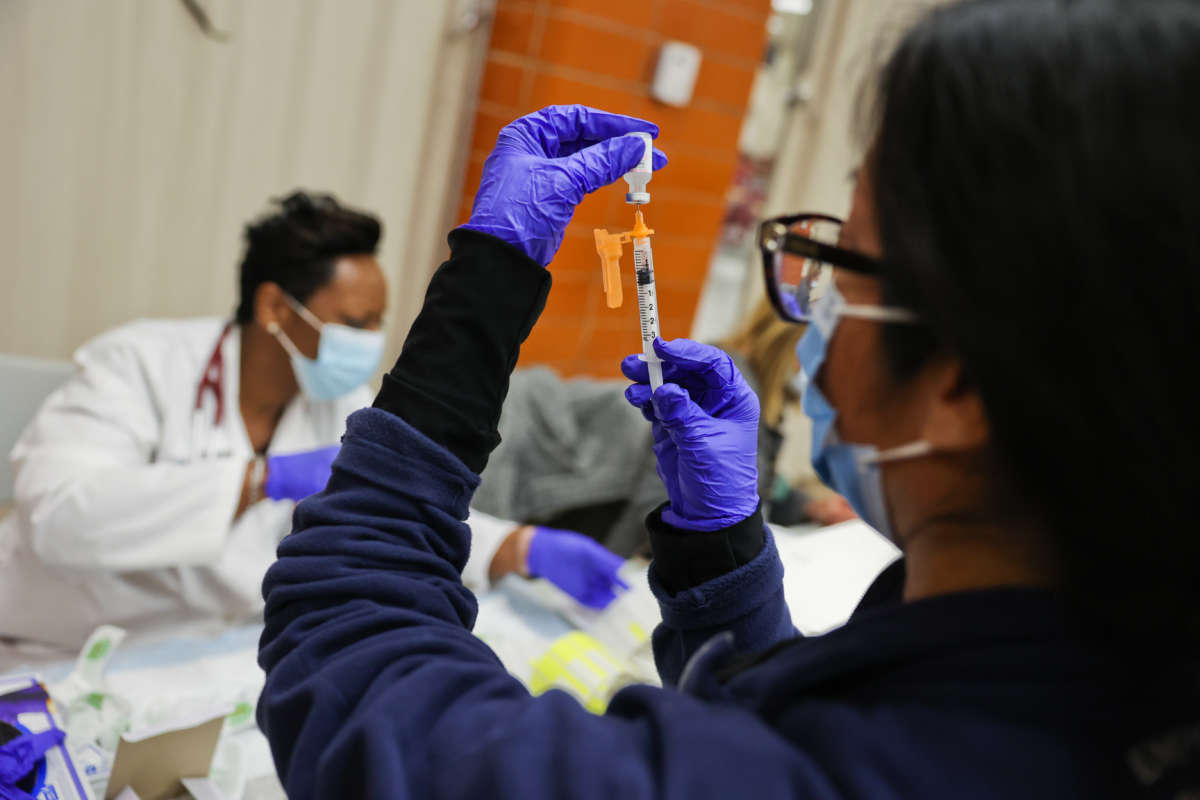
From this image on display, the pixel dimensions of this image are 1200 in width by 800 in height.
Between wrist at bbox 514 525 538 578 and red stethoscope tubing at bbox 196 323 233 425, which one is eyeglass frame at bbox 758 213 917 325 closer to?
wrist at bbox 514 525 538 578

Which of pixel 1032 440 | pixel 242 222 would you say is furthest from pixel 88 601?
pixel 1032 440

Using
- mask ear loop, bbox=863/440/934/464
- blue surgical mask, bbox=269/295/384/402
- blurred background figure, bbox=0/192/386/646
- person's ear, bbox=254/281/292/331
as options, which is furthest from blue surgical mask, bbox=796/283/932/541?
person's ear, bbox=254/281/292/331

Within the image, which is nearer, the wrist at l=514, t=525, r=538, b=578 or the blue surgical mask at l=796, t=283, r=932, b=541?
the blue surgical mask at l=796, t=283, r=932, b=541

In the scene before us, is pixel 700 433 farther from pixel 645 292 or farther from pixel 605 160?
pixel 605 160

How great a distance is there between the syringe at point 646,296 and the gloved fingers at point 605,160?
0.22 feet

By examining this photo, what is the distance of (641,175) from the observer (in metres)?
0.76

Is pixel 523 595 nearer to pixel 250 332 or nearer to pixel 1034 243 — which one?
pixel 250 332

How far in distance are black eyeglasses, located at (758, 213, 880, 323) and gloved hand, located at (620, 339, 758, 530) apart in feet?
0.50

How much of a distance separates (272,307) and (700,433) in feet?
3.59

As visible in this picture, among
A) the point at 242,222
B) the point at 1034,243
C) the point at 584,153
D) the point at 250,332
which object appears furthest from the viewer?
the point at 242,222

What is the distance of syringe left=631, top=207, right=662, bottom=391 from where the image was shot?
2.52ft

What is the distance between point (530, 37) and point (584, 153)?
158cm

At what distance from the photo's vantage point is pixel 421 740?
47cm

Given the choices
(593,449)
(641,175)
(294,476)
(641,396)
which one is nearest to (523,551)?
(294,476)
